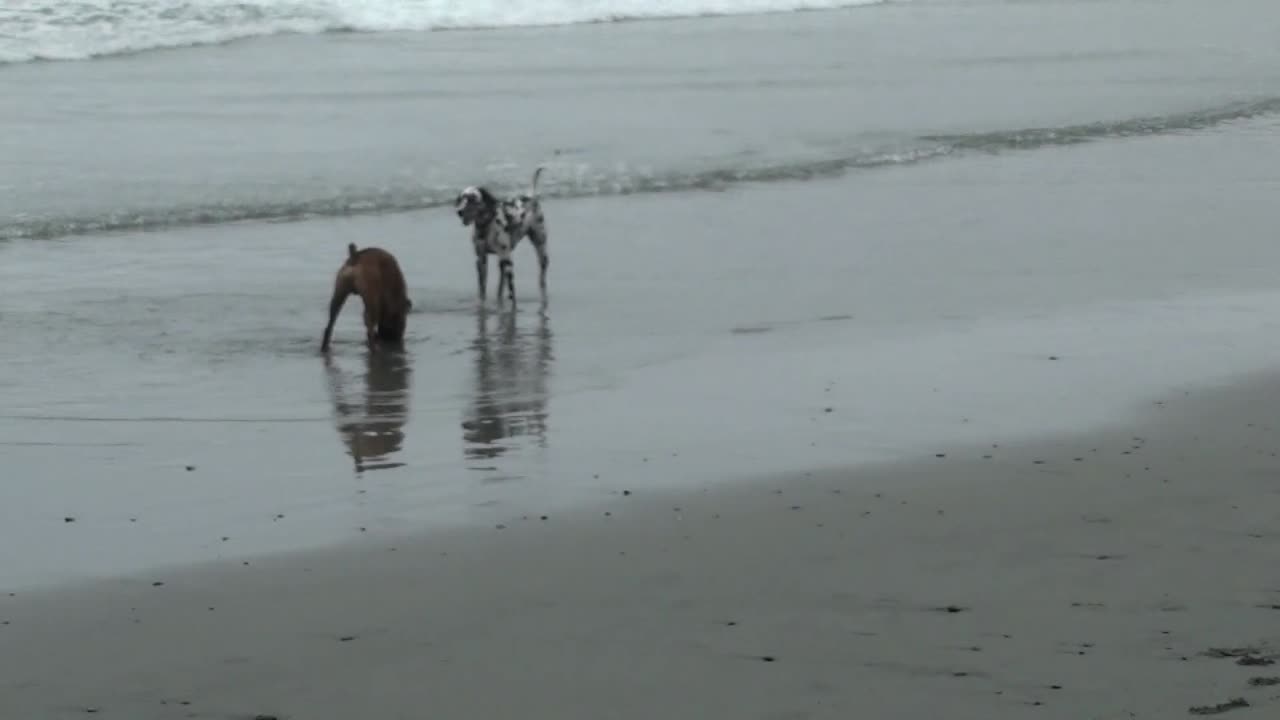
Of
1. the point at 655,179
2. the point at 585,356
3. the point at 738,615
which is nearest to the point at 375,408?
the point at 585,356

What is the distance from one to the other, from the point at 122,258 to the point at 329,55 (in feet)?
58.5

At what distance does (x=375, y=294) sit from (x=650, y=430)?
120 inches

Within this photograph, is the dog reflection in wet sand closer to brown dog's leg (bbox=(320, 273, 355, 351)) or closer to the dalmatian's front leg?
the dalmatian's front leg

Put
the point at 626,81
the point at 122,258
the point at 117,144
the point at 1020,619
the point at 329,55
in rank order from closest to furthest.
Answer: the point at 1020,619
the point at 122,258
the point at 117,144
the point at 626,81
the point at 329,55

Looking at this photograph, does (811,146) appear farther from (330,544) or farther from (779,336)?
(330,544)

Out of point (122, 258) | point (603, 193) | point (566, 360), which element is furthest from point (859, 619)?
point (603, 193)

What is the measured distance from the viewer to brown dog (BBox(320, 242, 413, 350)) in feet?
A: 37.9

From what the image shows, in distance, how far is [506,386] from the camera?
10.4 metres

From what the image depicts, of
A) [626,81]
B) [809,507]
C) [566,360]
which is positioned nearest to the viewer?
[809,507]

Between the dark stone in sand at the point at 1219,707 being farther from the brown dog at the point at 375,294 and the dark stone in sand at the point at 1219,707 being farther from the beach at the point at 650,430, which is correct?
the brown dog at the point at 375,294

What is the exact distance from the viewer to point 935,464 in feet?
27.1

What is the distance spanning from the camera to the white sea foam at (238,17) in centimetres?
3169

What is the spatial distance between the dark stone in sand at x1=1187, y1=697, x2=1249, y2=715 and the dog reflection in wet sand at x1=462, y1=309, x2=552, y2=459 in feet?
Result: 13.3

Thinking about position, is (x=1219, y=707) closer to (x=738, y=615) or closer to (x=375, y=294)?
(x=738, y=615)
